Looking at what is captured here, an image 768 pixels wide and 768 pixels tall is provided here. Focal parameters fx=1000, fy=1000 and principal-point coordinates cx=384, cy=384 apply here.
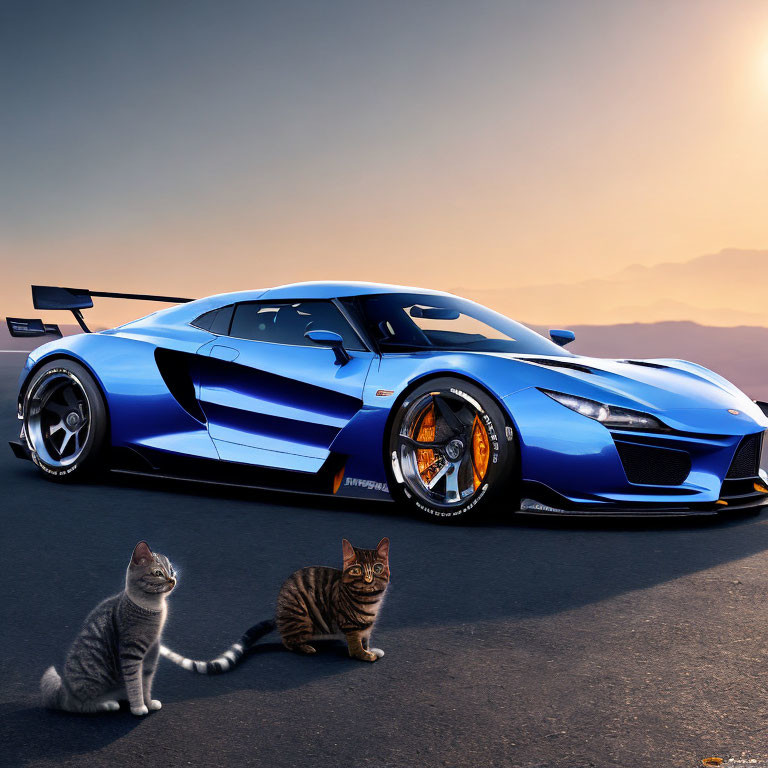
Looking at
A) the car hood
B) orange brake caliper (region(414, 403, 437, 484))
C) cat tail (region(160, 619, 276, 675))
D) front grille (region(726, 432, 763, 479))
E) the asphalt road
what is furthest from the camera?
orange brake caliper (region(414, 403, 437, 484))

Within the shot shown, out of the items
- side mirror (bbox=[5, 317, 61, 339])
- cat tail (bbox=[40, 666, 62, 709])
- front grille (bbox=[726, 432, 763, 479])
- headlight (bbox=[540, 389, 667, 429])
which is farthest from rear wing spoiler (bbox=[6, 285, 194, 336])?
cat tail (bbox=[40, 666, 62, 709])

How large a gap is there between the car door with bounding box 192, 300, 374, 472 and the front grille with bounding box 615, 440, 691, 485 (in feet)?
→ 5.06

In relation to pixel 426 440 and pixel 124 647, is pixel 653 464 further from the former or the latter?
pixel 124 647

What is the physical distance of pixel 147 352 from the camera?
665cm

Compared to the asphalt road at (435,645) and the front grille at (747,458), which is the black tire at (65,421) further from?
the front grille at (747,458)

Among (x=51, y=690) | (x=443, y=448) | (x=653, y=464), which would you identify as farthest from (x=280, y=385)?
(x=51, y=690)

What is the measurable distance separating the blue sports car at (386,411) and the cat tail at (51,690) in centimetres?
295

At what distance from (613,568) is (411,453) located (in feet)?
4.98

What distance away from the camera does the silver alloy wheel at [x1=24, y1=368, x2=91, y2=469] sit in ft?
22.7

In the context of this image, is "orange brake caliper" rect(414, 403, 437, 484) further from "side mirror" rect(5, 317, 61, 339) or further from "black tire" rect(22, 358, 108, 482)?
"side mirror" rect(5, 317, 61, 339)

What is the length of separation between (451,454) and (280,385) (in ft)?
3.85

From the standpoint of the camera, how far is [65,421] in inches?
277

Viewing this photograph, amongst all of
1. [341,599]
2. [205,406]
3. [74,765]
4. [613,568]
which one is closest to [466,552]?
[613,568]

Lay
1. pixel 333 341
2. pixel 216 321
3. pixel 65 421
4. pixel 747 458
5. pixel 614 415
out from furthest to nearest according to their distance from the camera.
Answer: pixel 65 421
pixel 216 321
pixel 333 341
pixel 747 458
pixel 614 415
